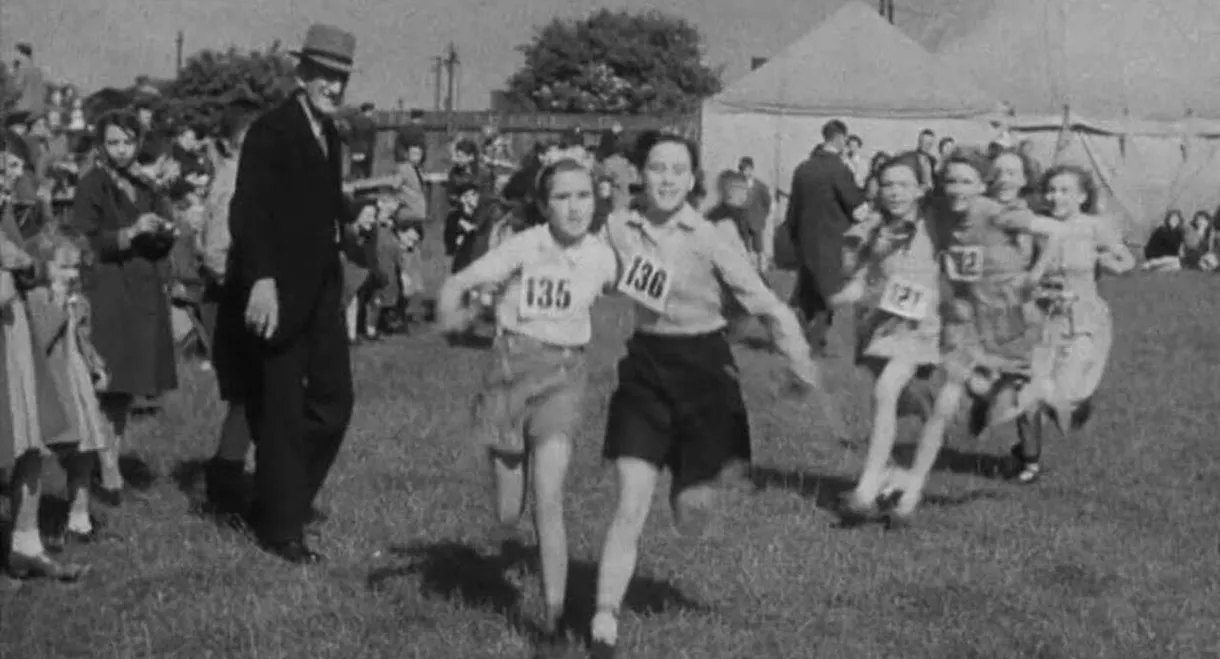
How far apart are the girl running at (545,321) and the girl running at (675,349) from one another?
15 cm

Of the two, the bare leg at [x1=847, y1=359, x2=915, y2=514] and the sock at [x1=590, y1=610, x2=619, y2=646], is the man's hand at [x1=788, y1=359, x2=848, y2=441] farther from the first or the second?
the bare leg at [x1=847, y1=359, x2=915, y2=514]

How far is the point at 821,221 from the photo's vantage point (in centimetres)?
1884

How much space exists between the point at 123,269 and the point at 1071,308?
4857mm

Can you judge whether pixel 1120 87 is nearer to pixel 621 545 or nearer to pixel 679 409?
pixel 679 409

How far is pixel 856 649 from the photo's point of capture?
7.12 meters

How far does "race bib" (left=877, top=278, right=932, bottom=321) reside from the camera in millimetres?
9734

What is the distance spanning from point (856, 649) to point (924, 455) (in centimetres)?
266

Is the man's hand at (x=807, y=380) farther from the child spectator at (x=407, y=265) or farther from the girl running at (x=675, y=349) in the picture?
the child spectator at (x=407, y=265)

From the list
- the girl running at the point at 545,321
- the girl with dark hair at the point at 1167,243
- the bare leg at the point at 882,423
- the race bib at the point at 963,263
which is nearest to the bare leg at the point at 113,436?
the girl running at the point at 545,321

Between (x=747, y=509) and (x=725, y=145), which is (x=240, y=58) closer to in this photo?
(x=725, y=145)

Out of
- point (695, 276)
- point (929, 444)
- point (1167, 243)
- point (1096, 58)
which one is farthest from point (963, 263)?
point (1096, 58)

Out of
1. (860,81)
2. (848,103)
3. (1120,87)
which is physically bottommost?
(848,103)

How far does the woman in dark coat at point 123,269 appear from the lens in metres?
9.59

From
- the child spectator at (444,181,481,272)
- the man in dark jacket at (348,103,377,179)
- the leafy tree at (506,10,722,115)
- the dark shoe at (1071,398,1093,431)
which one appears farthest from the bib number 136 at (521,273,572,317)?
the leafy tree at (506,10,722,115)
